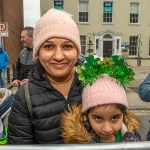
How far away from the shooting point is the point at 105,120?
5.36 feet

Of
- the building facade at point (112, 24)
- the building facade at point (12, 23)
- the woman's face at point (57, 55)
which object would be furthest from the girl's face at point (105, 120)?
the building facade at point (112, 24)

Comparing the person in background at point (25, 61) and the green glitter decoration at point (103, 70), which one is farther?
the person in background at point (25, 61)

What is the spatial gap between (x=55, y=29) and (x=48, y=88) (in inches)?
13.0

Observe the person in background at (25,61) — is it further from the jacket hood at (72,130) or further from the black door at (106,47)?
the black door at (106,47)

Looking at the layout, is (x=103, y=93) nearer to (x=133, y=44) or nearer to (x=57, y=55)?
(x=57, y=55)

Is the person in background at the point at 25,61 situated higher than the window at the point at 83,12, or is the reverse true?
the window at the point at 83,12

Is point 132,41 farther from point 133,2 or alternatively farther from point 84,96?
point 84,96

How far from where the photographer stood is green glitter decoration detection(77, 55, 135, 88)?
164 centimetres

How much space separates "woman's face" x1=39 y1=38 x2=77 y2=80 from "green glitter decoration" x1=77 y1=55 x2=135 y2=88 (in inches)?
3.5

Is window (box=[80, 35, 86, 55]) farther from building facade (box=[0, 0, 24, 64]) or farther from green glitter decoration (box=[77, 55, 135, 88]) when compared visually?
green glitter decoration (box=[77, 55, 135, 88])

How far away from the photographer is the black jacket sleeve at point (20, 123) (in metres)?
1.53

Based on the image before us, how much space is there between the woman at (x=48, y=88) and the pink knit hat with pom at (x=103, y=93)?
0.24ft

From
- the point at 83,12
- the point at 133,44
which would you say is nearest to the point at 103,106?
the point at 83,12

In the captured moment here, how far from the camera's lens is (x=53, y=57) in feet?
5.08
